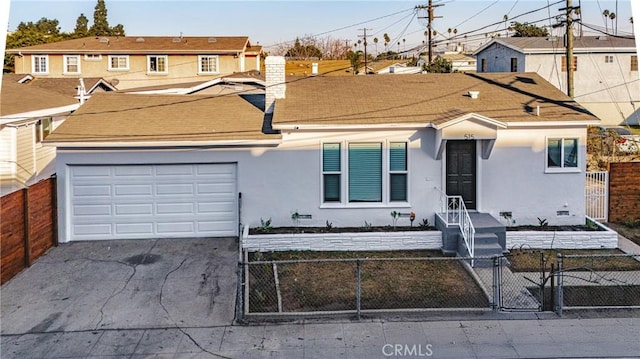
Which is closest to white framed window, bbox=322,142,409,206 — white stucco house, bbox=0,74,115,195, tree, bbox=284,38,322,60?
white stucco house, bbox=0,74,115,195

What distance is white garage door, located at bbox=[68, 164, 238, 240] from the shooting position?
13617 millimetres

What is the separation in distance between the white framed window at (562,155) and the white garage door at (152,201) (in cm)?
822

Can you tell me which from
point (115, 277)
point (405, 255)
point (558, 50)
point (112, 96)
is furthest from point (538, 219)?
point (558, 50)

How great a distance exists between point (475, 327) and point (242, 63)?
122ft

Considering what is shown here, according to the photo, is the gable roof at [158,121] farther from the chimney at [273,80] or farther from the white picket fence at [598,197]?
the white picket fence at [598,197]

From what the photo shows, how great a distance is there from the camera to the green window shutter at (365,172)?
13805 millimetres

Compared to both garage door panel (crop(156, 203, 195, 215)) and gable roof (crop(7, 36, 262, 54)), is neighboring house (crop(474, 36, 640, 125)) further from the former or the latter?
garage door panel (crop(156, 203, 195, 215))

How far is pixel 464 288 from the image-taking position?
10.4m

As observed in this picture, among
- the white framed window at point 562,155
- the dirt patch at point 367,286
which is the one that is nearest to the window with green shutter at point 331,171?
the dirt patch at point 367,286

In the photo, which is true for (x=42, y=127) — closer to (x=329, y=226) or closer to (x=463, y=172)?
(x=329, y=226)

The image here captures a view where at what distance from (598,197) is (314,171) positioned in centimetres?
836

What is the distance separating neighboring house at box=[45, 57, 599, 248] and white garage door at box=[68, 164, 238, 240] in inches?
1.0

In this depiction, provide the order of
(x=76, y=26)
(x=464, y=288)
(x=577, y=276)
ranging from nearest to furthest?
(x=464, y=288) → (x=577, y=276) → (x=76, y=26)

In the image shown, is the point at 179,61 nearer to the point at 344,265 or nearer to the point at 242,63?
the point at 242,63
